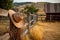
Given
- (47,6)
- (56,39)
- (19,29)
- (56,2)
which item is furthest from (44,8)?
(19,29)

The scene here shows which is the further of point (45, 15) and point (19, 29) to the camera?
point (45, 15)

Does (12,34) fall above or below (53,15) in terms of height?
above

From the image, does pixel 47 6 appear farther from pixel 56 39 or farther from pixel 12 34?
pixel 12 34

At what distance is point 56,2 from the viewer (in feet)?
30.7

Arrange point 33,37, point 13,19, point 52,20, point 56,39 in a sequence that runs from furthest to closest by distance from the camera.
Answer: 1. point 52,20
2. point 56,39
3. point 33,37
4. point 13,19

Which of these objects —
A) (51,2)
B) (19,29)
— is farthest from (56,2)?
(19,29)

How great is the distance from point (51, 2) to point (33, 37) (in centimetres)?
506

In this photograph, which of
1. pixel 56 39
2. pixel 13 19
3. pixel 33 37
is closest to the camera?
pixel 13 19

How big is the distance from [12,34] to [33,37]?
1.46 meters

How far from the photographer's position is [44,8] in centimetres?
898

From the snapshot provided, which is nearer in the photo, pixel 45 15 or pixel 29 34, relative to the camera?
pixel 29 34

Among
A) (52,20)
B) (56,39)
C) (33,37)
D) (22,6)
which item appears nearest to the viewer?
(33,37)

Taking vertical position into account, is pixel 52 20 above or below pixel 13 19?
below

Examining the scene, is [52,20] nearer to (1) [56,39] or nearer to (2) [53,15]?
(2) [53,15]
